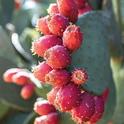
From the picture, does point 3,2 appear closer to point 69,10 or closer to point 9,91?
point 9,91

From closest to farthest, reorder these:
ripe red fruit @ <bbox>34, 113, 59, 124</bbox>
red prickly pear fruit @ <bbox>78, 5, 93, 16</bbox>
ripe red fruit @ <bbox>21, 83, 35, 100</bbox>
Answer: ripe red fruit @ <bbox>34, 113, 59, 124</bbox>
red prickly pear fruit @ <bbox>78, 5, 93, 16</bbox>
ripe red fruit @ <bbox>21, 83, 35, 100</bbox>

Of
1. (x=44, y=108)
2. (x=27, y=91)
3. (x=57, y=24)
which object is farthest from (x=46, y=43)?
(x=27, y=91)

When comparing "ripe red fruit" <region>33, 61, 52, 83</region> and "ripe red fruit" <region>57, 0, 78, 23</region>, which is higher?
"ripe red fruit" <region>57, 0, 78, 23</region>

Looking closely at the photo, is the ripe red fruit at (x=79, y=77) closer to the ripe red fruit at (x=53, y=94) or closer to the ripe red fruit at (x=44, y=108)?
the ripe red fruit at (x=53, y=94)

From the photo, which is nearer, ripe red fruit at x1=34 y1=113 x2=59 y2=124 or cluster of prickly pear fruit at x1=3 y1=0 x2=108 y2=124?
cluster of prickly pear fruit at x1=3 y1=0 x2=108 y2=124

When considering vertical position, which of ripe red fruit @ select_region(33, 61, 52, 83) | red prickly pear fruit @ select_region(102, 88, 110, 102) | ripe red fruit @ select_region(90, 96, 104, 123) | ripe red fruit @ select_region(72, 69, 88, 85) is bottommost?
red prickly pear fruit @ select_region(102, 88, 110, 102)

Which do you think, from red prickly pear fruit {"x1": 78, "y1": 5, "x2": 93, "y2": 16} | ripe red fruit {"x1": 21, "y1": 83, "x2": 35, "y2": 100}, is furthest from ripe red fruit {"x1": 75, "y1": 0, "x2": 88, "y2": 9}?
ripe red fruit {"x1": 21, "y1": 83, "x2": 35, "y2": 100}

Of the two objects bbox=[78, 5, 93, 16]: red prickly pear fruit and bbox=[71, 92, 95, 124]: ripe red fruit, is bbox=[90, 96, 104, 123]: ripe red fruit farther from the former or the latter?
bbox=[78, 5, 93, 16]: red prickly pear fruit

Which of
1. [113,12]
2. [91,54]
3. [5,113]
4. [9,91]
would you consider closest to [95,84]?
[91,54]
